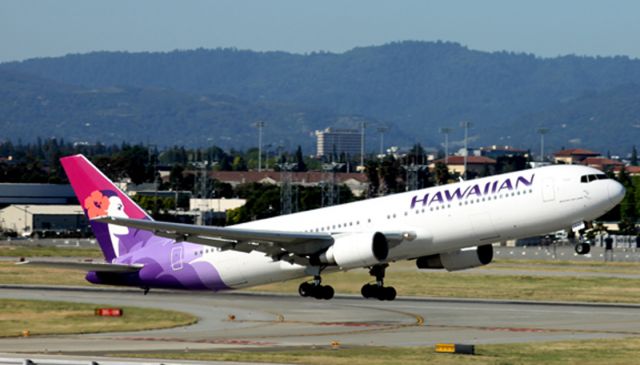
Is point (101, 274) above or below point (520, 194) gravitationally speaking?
below

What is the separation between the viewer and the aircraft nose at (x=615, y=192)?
57531 mm

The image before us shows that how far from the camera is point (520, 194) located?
2299 inches

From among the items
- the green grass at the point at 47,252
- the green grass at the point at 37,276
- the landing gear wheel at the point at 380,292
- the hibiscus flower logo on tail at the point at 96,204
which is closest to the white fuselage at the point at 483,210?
the landing gear wheel at the point at 380,292

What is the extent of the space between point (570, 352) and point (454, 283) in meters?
38.3

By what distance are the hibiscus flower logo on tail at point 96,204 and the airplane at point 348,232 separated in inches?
2.1

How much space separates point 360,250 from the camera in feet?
198

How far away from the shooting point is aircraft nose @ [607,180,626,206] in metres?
57.5

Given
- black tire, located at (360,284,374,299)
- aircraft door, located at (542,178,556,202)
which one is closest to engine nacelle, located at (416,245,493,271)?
black tire, located at (360,284,374,299)

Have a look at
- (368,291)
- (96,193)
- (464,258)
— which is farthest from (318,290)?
(96,193)

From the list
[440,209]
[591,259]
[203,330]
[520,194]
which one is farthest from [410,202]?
[591,259]

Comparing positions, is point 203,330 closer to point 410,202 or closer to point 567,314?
point 410,202

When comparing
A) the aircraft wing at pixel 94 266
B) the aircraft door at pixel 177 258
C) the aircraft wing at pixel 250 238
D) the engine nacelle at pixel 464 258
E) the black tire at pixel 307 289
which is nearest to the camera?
the aircraft wing at pixel 250 238

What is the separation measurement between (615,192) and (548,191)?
9.72 feet

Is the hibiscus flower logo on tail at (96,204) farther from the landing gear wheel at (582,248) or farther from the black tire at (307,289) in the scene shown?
the landing gear wheel at (582,248)
